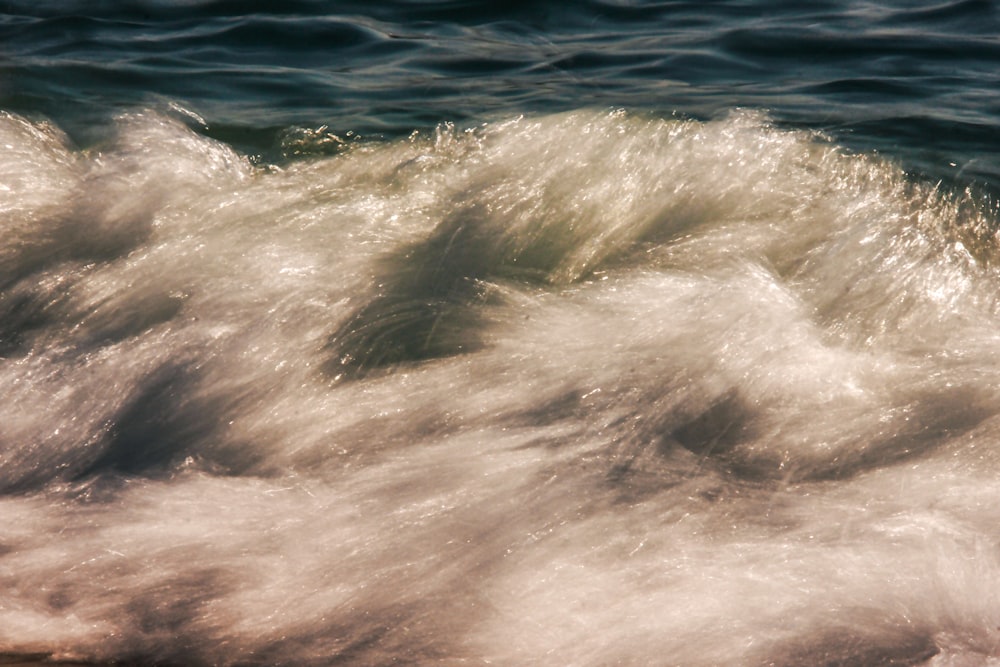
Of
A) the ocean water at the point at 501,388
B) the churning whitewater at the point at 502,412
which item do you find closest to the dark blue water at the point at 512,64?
the ocean water at the point at 501,388

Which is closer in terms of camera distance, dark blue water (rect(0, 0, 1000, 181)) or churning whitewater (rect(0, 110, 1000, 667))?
churning whitewater (rect(0, 110, 1000, 667))

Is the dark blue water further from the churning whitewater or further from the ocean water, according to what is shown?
the churning whitewater

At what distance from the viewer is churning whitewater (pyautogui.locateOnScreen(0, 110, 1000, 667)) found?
5.45 feet

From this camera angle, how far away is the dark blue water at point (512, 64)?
358cm

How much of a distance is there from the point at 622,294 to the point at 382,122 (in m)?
1.56

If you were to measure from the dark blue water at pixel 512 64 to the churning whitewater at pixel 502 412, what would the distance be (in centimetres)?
66

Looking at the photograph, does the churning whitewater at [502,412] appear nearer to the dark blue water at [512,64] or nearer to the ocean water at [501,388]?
the ocean water at [501,388]

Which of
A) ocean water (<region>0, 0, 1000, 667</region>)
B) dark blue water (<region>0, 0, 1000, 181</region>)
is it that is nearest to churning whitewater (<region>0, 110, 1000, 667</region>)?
ocean water (<region>0, 0, 1000, 667</region>)

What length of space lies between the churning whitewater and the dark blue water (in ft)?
2.18

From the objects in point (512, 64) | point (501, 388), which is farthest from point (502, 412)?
point (512, 64)

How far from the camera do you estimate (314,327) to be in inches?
89.4

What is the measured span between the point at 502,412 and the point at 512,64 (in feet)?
9.06

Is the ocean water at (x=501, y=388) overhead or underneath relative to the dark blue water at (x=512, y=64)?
underneath

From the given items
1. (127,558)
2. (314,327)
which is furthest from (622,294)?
(127,558)
